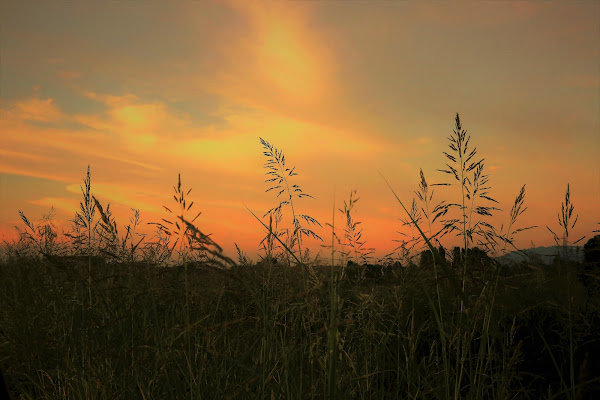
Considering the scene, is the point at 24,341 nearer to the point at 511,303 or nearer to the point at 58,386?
the point at 58,386

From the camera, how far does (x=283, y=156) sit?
3.81m

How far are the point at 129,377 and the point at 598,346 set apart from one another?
149 inches

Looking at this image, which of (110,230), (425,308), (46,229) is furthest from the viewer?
(46,229)

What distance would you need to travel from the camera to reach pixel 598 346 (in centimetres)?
393

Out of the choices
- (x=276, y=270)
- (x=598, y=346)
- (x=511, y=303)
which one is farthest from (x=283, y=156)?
(x=511, y=303)

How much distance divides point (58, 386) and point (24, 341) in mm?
633

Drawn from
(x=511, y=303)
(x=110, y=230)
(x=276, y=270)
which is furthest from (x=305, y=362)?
(x=511, y=303)

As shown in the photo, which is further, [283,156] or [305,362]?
[283,156]

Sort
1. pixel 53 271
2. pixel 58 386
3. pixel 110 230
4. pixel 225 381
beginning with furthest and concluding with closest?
pixel 53 271 → pixel 58 386 → pixel 110 230 → pixel 225 381

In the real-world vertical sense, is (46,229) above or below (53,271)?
above

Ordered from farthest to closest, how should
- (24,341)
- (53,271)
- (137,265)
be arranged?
(53,271), (137,265), (24,341)

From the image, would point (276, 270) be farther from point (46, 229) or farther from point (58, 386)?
point (46, 229)

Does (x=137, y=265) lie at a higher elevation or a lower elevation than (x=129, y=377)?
higher

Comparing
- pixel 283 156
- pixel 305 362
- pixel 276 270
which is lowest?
pixel 305 362
